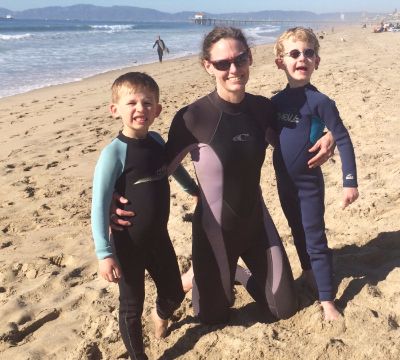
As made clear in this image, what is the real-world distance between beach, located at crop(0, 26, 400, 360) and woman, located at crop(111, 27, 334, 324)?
0.24 metres

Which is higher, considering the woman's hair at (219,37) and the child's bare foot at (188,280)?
the woman's hair at (219,37)

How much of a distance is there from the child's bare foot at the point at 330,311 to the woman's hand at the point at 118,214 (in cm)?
138

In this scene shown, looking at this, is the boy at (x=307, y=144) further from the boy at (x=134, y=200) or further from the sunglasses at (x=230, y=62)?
the boy at (x=134, y=200)

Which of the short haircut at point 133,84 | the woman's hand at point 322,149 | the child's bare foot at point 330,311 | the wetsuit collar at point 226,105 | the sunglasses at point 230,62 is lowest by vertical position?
the child's bare foot at point 330,311

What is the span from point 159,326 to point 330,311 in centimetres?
110

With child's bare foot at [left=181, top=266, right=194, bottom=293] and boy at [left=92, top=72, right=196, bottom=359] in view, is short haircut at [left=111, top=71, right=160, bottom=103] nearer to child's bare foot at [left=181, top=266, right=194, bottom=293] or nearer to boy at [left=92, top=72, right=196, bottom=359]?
boy at [left=92, top=72, right=196, bottom=359]

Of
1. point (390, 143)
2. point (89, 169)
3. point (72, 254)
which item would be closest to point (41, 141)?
point (89, 169)

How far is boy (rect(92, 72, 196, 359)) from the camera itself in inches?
93.1

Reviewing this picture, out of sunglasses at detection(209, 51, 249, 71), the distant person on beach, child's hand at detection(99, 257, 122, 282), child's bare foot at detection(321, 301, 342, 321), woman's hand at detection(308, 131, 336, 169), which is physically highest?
sunglasses at detection(209, 51, 249, 71)

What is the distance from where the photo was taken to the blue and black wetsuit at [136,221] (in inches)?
92.8

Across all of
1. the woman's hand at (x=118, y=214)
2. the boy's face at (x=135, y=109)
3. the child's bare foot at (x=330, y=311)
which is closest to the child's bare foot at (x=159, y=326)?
the woman's hand at (x=118, y=214)

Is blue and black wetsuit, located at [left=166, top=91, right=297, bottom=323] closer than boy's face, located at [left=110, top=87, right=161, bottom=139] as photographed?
No

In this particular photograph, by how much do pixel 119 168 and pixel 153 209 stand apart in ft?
1.01

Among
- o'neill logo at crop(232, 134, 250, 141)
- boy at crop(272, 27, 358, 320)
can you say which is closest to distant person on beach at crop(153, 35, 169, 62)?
boy at crop(272, 27, 358, 320)
